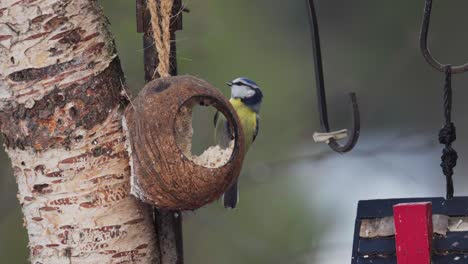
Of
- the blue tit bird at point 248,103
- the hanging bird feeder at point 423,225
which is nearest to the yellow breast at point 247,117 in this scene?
the blue tit bird at point 248,103

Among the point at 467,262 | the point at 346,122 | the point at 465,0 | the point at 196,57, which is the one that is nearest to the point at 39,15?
the point at 467,262

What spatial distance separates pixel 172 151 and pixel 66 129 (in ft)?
0.70

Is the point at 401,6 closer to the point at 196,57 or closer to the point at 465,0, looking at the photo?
the point at 465,0

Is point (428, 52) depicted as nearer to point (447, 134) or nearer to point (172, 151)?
point (447, 134)

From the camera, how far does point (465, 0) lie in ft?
15.0

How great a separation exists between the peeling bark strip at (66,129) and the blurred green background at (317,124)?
2.11 m

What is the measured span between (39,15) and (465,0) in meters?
2.84

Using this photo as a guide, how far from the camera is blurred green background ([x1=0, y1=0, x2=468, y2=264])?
4.32 m

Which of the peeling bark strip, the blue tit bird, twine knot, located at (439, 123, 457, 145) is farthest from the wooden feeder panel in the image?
the blue tit bird

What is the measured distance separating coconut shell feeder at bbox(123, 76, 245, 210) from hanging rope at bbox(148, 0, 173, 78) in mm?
55

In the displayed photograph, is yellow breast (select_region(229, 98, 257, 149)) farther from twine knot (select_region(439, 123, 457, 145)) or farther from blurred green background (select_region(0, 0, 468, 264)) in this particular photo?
twine knot (select_region(439, 123, 457, 145))

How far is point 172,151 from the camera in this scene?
1.97m

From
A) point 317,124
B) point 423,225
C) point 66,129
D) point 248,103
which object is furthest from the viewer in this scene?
point 317,124

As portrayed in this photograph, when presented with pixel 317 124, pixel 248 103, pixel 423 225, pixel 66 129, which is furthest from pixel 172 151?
pixel 317 124
